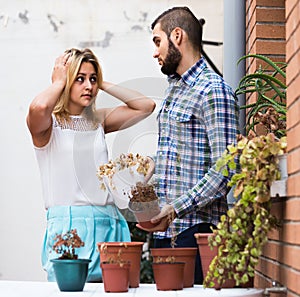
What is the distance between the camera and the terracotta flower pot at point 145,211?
2.37 m

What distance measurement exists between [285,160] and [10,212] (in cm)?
334

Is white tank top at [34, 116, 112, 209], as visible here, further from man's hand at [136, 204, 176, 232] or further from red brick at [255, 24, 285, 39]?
red brick at [255, 24, 285, 39]

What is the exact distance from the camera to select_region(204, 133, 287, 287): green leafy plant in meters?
1.91

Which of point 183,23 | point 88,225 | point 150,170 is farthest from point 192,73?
point 88,225

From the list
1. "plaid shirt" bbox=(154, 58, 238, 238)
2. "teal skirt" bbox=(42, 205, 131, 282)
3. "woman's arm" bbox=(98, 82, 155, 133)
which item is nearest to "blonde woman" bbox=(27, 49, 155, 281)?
"teal skirt" bbox=(42, 205, 131, 282)

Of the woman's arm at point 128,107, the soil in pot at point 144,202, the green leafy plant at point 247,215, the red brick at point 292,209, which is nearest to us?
the red brick at point 292,209

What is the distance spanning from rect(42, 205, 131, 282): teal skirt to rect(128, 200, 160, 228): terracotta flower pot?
38 cm

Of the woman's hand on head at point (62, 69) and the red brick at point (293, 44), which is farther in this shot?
the woman's hand on head at point (62, 69)

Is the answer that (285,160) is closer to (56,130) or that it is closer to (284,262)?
(284,262)

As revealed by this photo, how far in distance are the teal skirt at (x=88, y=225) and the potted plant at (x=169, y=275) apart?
667mm

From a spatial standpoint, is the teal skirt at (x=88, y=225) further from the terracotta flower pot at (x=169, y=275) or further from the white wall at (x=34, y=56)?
the white wall at (x=34, y=56)

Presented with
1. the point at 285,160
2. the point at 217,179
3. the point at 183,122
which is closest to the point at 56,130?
the point at 183,122

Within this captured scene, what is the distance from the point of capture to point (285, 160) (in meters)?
1.97

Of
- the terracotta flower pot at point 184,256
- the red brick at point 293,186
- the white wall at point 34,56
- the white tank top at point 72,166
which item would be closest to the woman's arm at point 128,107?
the white tank top at point 72,166
